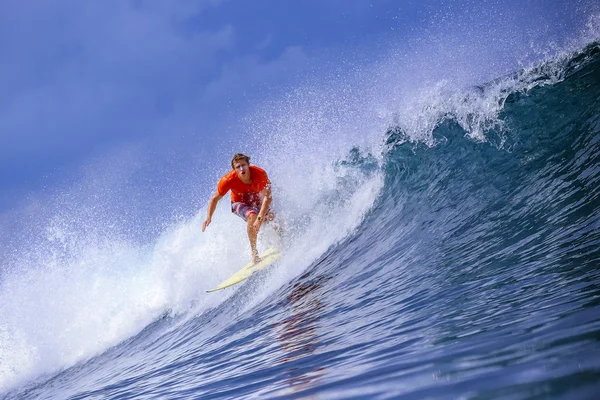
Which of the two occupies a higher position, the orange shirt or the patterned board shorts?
the orange shirt

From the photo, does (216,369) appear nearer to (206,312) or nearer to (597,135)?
(206,312)

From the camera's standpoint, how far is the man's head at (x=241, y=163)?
7875 mm

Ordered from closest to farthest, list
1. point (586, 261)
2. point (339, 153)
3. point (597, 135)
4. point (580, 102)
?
point (586, 261) < point (597, 135) < point (580, 102) < point (339, 153)

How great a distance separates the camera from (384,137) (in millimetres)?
10812

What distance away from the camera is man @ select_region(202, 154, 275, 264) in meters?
8.20

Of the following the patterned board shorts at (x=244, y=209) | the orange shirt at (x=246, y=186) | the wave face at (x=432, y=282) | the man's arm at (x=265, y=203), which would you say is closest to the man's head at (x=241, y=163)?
the orange shirt at (x=246, y=186)

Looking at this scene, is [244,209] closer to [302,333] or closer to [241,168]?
[241,168]

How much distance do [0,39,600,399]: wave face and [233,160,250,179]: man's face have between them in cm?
153

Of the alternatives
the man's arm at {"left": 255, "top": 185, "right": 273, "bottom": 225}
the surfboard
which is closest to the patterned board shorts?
the man's arm at {"left": 255, "top": 185, "right": 273, "bottom": 225}

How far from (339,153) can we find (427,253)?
686 centimetres

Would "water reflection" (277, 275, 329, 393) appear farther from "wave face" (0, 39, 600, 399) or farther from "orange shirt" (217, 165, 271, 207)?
"orange shirt" (217, 165, 271, 207)

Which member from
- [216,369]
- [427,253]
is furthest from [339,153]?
[216,369]

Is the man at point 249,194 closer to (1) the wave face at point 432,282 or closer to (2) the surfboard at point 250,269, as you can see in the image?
(2) the surfboard at point 250,269

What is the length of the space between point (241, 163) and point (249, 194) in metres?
0.79
